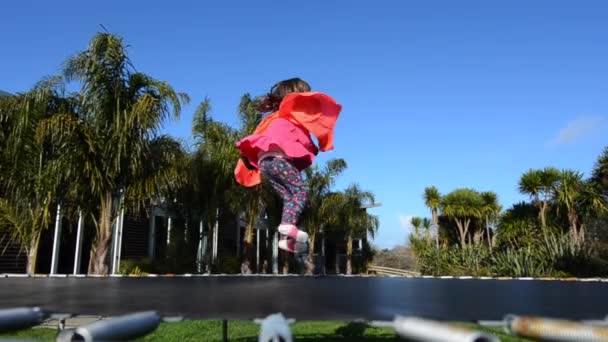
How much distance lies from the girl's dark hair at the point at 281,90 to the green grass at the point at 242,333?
174 cm

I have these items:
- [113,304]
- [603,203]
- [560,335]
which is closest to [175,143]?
[113,304]

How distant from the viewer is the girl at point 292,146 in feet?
6.88

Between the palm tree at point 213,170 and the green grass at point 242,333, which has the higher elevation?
the palm tree at point 213,170

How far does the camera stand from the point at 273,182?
2.21m

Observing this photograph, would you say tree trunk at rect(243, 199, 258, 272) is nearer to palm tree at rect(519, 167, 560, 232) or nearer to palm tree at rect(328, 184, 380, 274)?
palm tree at rect(328, 184, 380, 274)

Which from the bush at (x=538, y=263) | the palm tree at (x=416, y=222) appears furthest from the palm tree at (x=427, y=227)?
the bush at (x=538, y=263)

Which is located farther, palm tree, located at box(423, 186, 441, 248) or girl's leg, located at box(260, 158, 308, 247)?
palm tree, located at box(423, 186, 441, 248)

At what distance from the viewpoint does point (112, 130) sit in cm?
511

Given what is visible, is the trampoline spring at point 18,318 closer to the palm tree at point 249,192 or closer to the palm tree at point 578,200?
the palm tree at point 249,192

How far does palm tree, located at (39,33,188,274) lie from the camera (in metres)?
5.00

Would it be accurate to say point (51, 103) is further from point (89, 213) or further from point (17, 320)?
point (17, 320)

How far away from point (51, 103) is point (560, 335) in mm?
5637

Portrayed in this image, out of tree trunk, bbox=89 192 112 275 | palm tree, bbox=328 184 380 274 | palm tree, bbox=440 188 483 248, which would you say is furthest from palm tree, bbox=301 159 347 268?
tree trunk, bbox=89 192 112 275

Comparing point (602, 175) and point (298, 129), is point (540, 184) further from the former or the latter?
point (298, 129)
